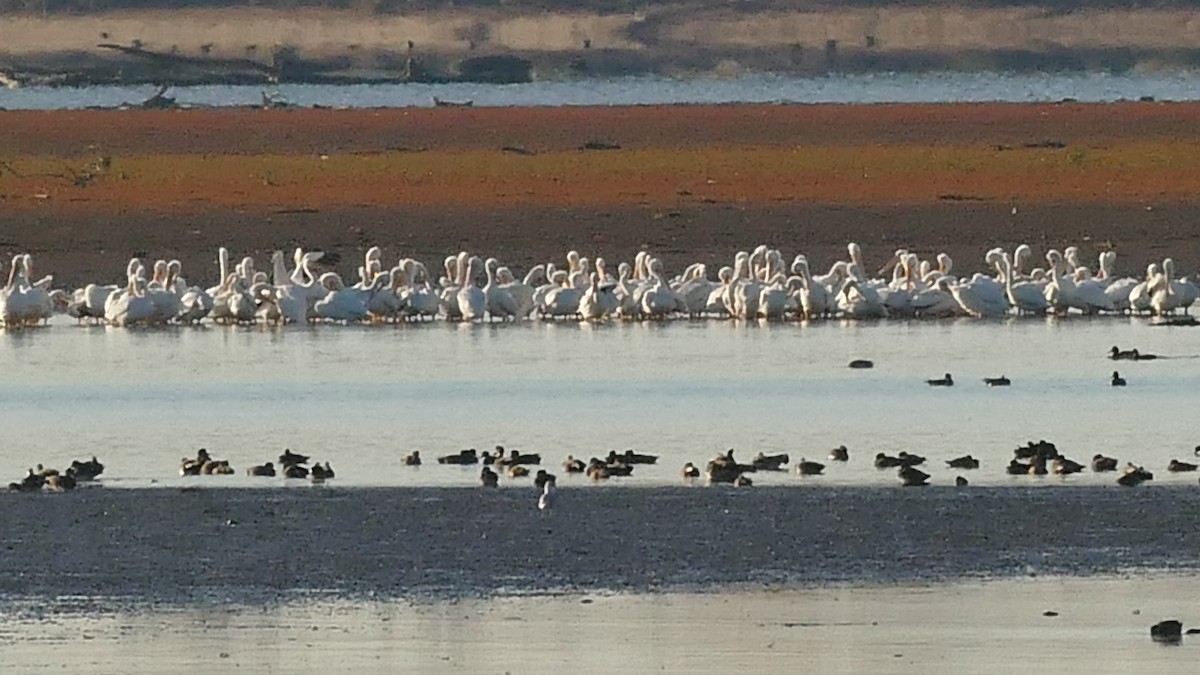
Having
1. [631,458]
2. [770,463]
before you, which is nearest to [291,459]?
[631,458]

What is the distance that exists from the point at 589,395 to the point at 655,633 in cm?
735

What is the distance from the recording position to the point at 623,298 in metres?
22.8

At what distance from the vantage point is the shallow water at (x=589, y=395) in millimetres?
15430

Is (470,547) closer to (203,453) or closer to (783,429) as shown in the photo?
(203,453)

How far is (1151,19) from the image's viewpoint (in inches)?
2859

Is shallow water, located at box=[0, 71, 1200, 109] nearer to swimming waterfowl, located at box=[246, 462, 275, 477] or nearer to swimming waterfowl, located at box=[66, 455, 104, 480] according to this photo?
swimming waterfowl, located at box=[246, 462, 275, 477]

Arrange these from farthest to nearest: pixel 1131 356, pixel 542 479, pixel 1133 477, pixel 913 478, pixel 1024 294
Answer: pixel 1024 294, pixel 1131 356, pixel 542 479, pixel 913 478, pixel 1133 477

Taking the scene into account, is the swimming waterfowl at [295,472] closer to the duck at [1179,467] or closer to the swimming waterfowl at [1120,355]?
the duck at [1179,467]

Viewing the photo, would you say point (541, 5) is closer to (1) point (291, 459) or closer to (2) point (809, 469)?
(1) point (291, 459)

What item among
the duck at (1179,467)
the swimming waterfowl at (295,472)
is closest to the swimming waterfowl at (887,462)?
the duck at (1179,467)

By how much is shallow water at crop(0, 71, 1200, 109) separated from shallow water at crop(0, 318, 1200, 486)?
31300 millimetres

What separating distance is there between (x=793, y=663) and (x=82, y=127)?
112 feet

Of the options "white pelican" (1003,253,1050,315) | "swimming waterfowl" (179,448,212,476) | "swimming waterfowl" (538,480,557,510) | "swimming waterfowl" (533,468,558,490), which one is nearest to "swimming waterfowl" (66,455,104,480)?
"swimming waterfowl" (179,448,212,476)

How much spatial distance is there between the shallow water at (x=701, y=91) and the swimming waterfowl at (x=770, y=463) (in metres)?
38.1
